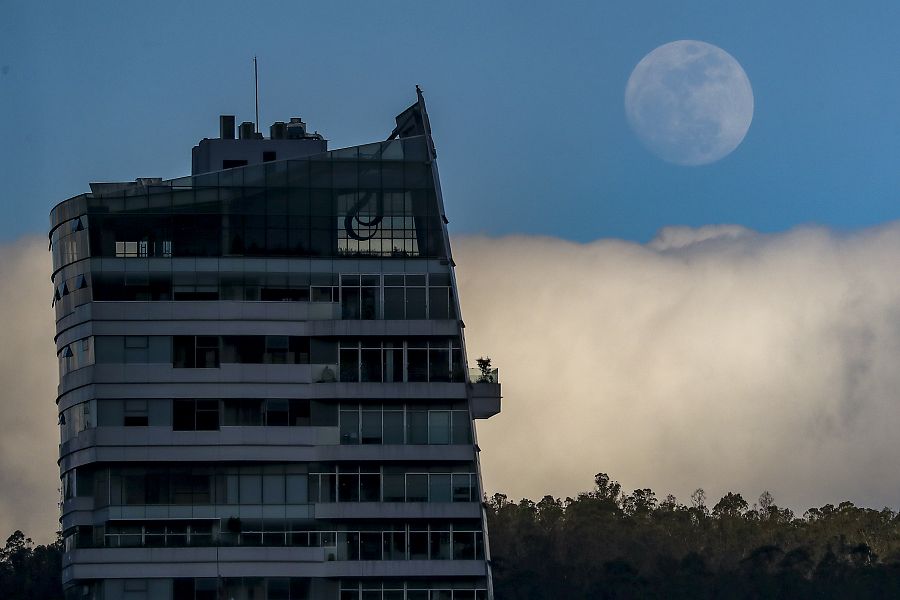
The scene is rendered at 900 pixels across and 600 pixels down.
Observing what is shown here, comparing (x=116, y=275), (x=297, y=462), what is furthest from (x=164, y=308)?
(x=297, y=462)

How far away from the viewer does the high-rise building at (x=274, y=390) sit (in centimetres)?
13212

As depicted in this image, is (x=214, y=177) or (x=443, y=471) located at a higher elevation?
(x=214, y=177)


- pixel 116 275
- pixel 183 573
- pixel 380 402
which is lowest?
pixel 183 573

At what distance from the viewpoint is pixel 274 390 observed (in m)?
133

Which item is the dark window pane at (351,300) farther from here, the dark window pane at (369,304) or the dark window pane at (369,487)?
the dark window pane at (369,487)

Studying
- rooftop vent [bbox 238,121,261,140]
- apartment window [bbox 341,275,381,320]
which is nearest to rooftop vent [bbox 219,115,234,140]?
rooftop vent [bbox 238,121,261,140]

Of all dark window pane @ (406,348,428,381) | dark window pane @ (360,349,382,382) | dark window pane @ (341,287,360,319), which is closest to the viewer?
dark window pane @ (360,349,382,382)

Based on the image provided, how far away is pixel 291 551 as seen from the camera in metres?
132

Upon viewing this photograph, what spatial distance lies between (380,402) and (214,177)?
17134mm

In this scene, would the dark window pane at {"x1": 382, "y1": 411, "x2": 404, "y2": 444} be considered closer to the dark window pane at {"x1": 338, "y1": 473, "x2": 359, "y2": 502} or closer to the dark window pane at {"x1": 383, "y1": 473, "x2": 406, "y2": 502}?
the dark window pane at {"x1": 383, "y1": 473, "x2": 406, "y2": 502}

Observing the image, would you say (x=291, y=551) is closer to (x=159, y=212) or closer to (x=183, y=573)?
(x=183, y=573)

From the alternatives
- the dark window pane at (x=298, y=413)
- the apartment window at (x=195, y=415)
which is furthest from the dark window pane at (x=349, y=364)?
the apartment window at (x=195, y=415)

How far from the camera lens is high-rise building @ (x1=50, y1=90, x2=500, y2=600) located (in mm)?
132125

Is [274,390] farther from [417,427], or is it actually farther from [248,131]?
[248,131]
